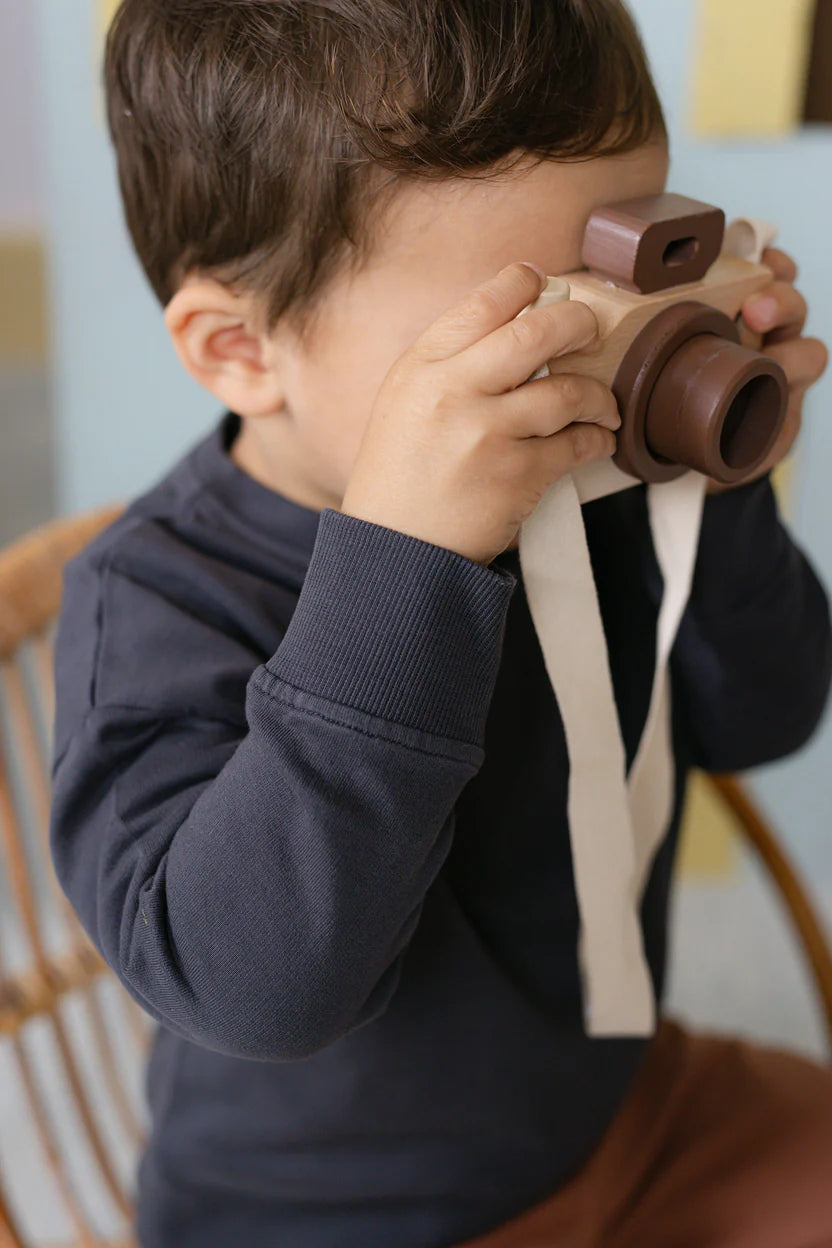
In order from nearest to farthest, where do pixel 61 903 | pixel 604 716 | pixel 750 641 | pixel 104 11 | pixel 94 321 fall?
1. pixel 604 716
2. pixel 750 641
3. pixel 61 903
4. pixel 104 11
5. pixel 94 321

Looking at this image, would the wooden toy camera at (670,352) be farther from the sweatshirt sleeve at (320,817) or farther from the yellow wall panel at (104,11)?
the yellow wall panel at (104,11)

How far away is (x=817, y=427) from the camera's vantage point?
3.48 ft

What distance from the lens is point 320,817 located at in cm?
43

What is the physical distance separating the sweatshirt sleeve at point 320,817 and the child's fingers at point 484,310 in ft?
0.22

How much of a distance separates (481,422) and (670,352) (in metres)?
0.07

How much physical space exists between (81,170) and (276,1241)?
78cm

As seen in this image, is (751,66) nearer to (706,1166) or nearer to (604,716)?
(604,716)

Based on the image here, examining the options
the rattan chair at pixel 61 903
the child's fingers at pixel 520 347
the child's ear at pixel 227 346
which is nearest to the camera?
the child's fingers at pixel 520 347

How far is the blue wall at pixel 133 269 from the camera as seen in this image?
0.95 meters

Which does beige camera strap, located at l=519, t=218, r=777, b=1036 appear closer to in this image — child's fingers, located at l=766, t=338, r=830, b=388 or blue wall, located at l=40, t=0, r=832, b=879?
child's fingers, located at l=766, t=338, r=830, b=388

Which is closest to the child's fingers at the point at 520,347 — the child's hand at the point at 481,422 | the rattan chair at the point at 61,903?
the child's hand at the point at 481,422

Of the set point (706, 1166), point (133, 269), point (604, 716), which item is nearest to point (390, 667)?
point (604, 716)

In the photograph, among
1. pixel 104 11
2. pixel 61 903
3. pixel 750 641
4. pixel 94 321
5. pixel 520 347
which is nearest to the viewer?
pixel 520 347

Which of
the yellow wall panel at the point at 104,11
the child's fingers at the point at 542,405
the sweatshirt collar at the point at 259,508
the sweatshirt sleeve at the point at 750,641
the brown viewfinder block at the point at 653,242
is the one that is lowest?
the sweatshirt sleeve at the point at 750,641
